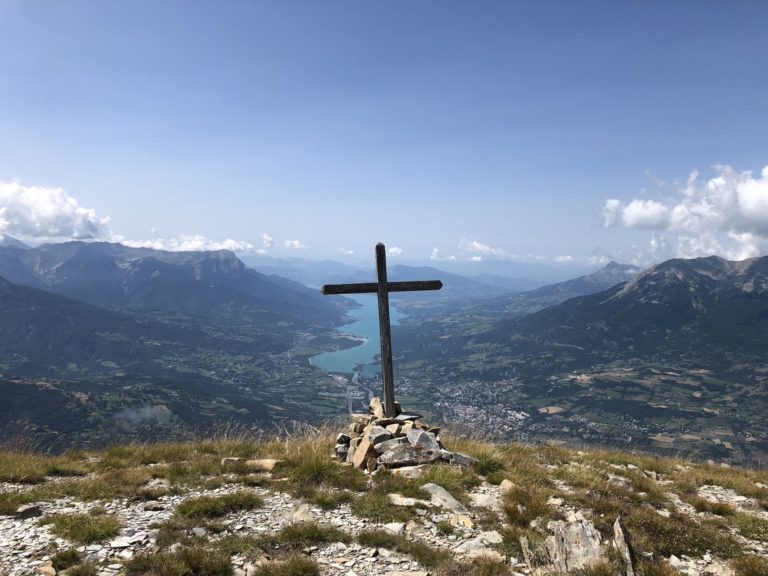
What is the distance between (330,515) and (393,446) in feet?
13.1

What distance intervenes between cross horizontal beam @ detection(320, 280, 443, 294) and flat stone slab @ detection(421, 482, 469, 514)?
702 cm

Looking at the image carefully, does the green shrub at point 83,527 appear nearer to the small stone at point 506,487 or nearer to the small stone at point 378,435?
the small stone at point 378,435

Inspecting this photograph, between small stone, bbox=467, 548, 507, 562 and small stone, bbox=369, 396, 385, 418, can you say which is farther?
small stone, bbox=369, 396, 385, 418

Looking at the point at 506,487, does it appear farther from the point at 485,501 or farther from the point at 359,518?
the point at 359,518

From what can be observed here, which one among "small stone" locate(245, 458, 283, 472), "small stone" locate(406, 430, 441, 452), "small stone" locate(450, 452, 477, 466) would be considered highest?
"small stone" locate(406, 430, 441, 452)

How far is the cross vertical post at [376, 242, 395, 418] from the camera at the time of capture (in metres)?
15.3

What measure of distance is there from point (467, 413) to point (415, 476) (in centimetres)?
17664

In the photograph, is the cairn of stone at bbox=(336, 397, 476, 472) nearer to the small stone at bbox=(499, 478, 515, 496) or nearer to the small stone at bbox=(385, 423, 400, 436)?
the small stone at bbox=(385, 423, 400, 436)

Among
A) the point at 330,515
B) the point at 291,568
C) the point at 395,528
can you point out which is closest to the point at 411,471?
A: the point at 330,515

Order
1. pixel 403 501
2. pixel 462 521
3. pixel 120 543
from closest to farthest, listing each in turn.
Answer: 1. pixel 120 543
2. pixel 462 521
3. pixel 403 501

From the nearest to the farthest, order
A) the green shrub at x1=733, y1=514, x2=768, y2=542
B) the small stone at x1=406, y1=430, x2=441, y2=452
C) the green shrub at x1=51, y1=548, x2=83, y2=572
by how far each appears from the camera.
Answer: the green shrub at x1=51, y1=548, x2=83, y2=572 → the green shrub at x1=733, y1=514, x2=768, y2=542 → the small stone at x1=406, y1=430, x2=441, y2=452

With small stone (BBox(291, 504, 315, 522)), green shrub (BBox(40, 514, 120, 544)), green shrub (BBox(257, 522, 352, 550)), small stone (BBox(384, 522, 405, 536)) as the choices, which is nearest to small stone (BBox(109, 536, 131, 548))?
green shrub (BBox(40, 514, 120, 544))

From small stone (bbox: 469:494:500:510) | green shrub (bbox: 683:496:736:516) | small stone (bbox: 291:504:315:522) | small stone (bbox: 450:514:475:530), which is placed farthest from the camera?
A: green shrub (bbox: 683:496:736:516)

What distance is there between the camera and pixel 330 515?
8727 mm
